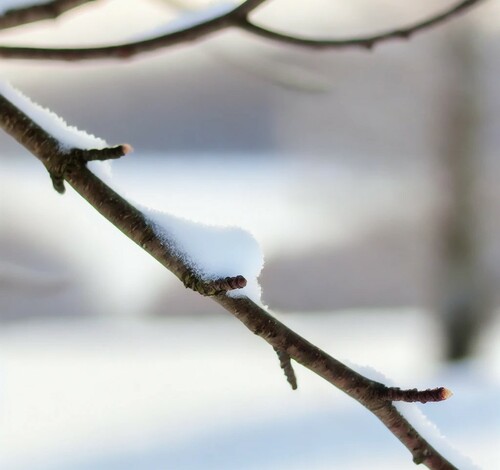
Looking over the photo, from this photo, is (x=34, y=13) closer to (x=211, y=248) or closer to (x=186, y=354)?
(x=211, y=248)

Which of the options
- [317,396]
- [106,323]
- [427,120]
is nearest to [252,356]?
[317,396]

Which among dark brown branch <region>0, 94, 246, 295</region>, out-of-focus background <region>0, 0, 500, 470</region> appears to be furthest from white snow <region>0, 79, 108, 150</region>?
out-of-focus background <region>0, 0, 500, 470</region>

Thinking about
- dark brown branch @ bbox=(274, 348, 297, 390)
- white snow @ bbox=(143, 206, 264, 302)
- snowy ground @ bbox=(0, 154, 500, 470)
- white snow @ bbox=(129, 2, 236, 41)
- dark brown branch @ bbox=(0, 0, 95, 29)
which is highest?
snowy ground @ bbox=(0, 154, 500, 470)

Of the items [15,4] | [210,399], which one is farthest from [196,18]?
[210,399]

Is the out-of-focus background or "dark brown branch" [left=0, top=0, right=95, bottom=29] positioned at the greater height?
the out-of-focus background

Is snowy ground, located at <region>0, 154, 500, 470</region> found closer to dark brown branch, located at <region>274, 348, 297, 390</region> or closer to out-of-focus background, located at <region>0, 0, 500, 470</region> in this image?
out-of-focus background, located at <region>0, 0, 500, 470</region>

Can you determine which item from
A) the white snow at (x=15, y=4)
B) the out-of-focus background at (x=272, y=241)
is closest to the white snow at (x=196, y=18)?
the white snow at (x=15, y=4)

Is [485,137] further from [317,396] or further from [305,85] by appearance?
[317,396]
